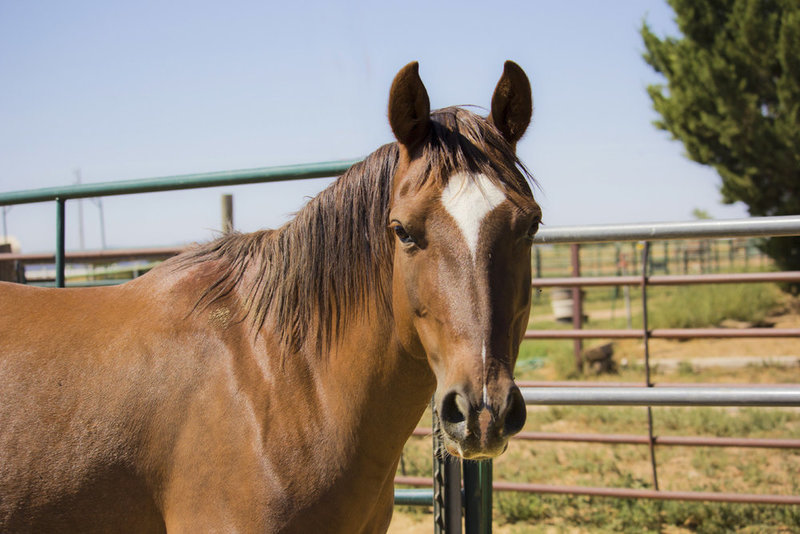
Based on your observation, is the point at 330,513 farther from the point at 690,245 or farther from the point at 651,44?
the point at 690,245

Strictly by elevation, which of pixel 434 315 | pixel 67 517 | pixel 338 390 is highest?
pixel 434 315

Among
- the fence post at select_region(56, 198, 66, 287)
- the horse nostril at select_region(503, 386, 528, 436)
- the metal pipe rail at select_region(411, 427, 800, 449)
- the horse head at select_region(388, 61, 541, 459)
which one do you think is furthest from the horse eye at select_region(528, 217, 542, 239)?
the metal pipe rail at select_region(411, 427, 800, 449)

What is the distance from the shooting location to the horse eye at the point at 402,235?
1.67m

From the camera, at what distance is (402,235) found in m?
1.70

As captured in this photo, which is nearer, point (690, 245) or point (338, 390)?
point (338, 390)

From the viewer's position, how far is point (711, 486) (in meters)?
4.64

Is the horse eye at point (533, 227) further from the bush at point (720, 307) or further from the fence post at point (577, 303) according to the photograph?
the bush at point (720, 307)

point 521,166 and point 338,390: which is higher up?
point 521,166

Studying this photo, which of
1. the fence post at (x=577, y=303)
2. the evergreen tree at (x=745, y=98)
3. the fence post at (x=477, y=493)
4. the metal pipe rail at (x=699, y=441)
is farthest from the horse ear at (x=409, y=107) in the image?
the evergreen tree at (x=745, y=98)

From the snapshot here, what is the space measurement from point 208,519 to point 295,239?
0.81m

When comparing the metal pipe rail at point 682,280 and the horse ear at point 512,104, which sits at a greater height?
the horse ear at point 512,104

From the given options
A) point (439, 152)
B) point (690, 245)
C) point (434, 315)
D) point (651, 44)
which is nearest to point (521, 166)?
point (439, 152)

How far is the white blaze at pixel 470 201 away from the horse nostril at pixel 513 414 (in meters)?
0.34

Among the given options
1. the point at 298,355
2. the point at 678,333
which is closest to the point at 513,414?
the point at 298,355
